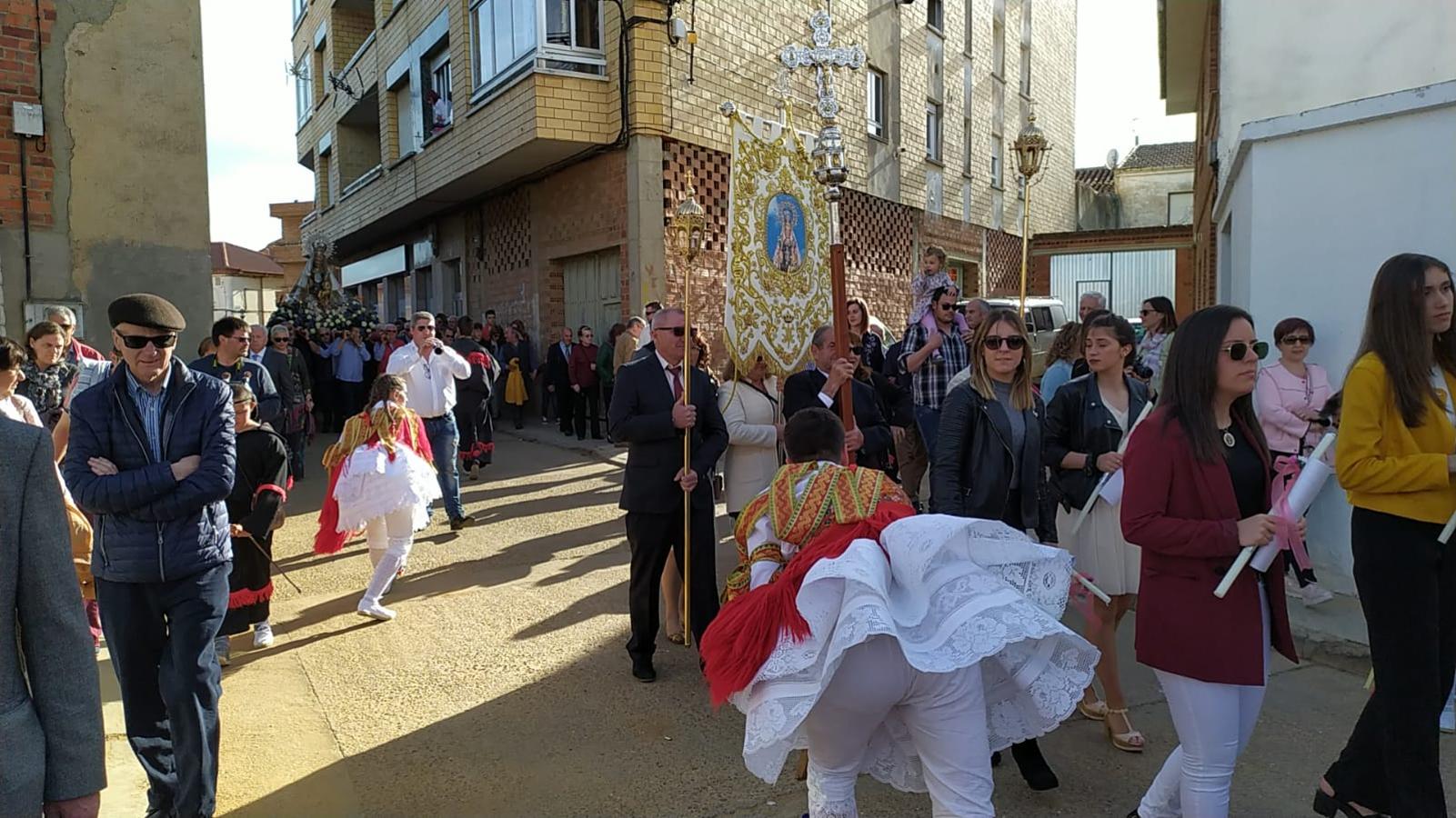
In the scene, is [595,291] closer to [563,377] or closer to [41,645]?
[563,377]

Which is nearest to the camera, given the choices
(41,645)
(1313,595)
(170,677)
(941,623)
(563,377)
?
(41,645)

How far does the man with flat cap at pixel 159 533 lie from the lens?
10.7ft

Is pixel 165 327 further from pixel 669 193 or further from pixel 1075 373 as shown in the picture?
pixel 669 193

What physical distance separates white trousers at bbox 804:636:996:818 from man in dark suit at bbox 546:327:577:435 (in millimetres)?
11910

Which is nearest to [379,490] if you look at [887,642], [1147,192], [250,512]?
[250,512]

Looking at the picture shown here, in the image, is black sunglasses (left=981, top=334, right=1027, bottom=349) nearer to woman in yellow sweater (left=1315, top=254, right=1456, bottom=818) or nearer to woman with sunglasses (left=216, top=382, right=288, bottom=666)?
woman in yellow sweater (left=1315, top=254, right=1456, bottom=818)

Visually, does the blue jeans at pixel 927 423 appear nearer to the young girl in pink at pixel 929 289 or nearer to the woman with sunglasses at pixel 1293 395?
the young girl in pink at pixel 929 289

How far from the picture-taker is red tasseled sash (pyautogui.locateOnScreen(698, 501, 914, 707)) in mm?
2559

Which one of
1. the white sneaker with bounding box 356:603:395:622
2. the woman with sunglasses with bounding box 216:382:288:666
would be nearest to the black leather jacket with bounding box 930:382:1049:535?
the woman with sunglasses with bounding box 216:382:288:666

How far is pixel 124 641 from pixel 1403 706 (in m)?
4.38

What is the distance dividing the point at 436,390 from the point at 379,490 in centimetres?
220

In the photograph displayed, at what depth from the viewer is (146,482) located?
323 centimetres

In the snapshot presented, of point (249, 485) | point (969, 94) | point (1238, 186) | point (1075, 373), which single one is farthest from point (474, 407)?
point (969, 94)

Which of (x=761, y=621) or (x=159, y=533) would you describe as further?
(x=159, y=533)
